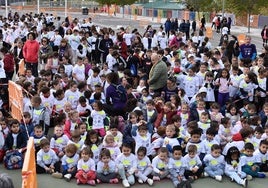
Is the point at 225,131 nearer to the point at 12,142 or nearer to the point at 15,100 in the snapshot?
the point at 12,142

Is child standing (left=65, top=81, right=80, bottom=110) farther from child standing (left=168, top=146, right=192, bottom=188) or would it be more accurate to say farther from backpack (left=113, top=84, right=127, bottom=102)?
child standing (left=168, top=146, right=192, bottom=188)

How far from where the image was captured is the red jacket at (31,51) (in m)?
14.0

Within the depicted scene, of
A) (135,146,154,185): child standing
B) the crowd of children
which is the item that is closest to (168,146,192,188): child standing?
the crowd of children

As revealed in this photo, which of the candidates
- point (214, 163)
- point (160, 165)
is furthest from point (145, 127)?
point (214, 163)

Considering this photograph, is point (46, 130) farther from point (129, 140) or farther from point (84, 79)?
point (84, 79)

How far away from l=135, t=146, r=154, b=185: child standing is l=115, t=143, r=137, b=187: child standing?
0.29 feet

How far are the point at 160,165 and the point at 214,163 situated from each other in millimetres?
1010

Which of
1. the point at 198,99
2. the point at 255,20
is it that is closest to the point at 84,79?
the point at 198,99

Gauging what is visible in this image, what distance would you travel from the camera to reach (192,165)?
819cm

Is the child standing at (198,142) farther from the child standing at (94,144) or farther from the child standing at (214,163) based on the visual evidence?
the child standing at (94,144)

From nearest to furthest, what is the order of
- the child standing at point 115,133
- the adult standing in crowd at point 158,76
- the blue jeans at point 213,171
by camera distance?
the blue jeans at point 213,171
the child standing at point 115,133
the adult standing in crowd at point 158,76

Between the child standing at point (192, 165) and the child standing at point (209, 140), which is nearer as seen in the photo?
the child standing at point (192, 165)

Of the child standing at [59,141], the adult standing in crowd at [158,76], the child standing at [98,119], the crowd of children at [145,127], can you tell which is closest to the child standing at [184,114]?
the crowd of children at [145,127]

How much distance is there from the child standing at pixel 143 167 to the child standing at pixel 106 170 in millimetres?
409
